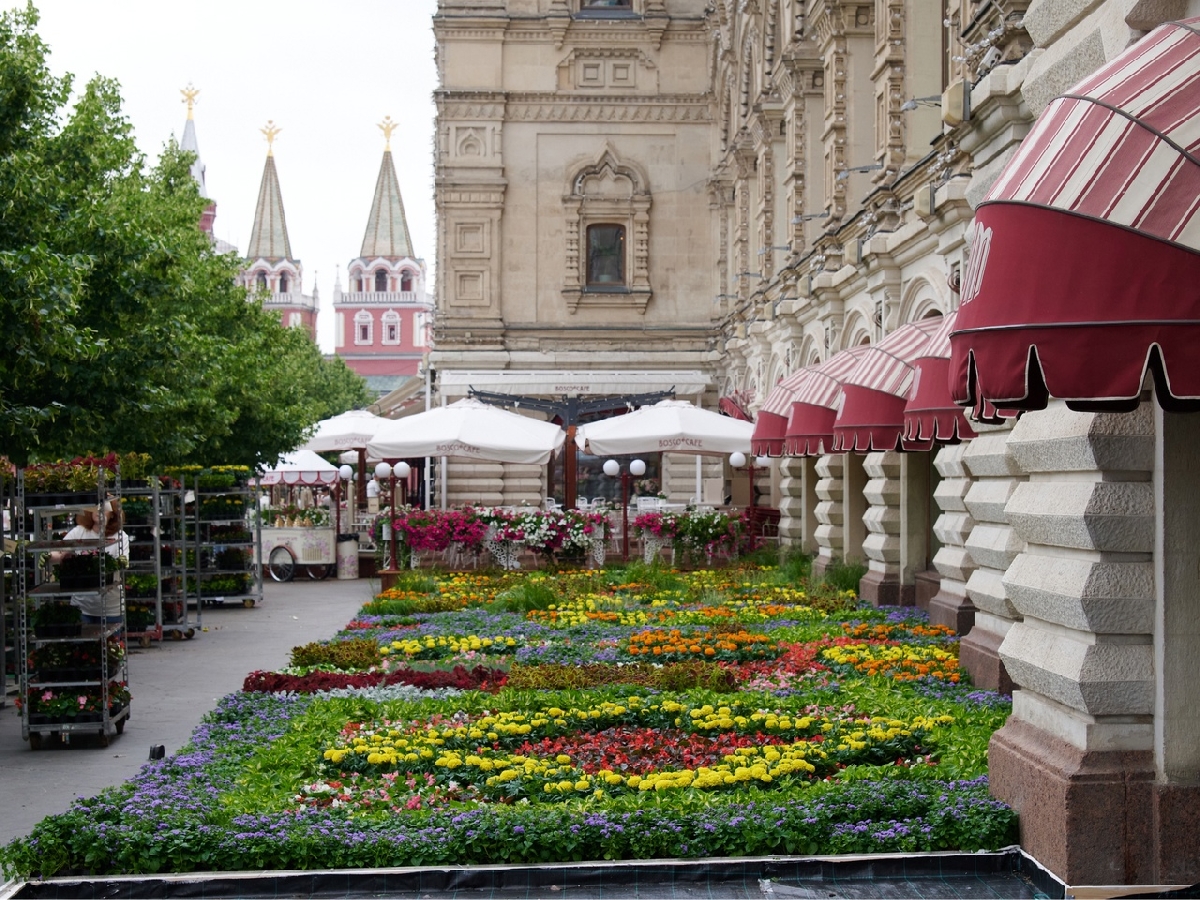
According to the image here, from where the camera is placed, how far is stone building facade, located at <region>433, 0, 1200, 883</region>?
23.7ft

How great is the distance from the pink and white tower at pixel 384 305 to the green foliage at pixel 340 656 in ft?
375

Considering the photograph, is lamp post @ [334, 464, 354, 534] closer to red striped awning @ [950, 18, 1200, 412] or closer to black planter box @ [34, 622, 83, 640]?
black planter box @ [34, 622, 83, 640]

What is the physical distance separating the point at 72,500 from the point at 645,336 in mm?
27709

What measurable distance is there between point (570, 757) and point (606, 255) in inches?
1228

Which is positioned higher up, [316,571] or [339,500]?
[339,500]

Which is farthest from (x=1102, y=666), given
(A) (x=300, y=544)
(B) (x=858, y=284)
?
(A) (x=300, y=544)

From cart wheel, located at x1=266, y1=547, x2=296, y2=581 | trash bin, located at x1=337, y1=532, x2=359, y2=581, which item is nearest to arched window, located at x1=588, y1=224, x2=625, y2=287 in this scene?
trash bin, located at x1=337, y1=532, x2=359, y2=581

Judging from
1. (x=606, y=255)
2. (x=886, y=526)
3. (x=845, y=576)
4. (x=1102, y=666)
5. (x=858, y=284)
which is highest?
(x=606, y=255)

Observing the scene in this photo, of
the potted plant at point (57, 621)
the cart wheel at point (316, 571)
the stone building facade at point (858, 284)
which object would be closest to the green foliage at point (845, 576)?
the stone building facade at point (858, 284)

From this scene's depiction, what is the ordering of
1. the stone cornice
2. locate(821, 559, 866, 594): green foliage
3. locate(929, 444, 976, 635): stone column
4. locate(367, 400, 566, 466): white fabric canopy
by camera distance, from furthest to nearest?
the stone cornice → locate(367, 400, 566, 466): white fabric canopy → locate(821, 559, 866, 594): green foliage → locate(929, 444, 976, 635): stone column

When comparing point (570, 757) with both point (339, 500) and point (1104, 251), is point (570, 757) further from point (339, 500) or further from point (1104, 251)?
point (339, 500)

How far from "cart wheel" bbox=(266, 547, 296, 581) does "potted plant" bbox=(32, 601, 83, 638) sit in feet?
59.7

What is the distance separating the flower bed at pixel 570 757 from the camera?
7.70 metres

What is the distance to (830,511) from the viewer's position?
21812mm
